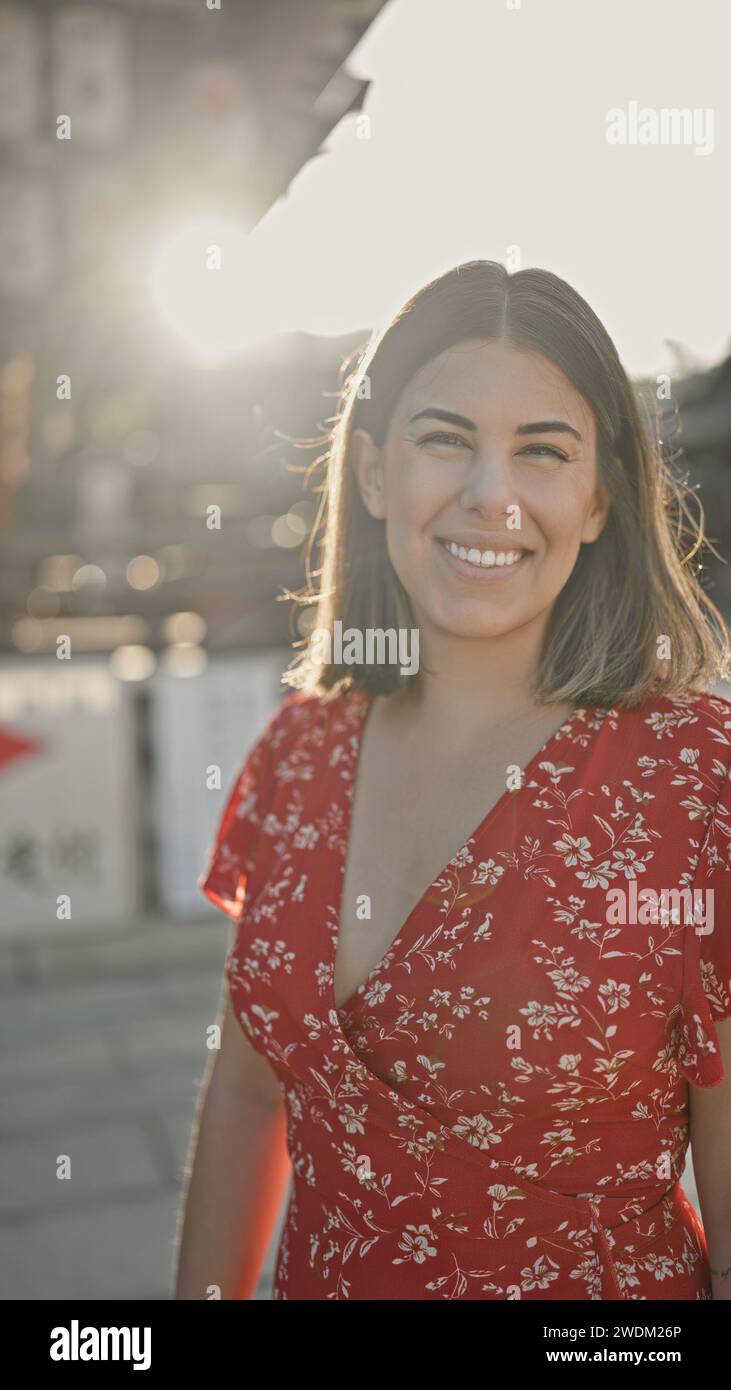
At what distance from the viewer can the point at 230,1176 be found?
1717 mm

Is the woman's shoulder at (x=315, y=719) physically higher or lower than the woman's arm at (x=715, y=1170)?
higher

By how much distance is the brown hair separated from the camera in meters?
1.43

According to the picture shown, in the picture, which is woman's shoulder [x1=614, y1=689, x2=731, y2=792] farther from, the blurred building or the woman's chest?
the blurred building

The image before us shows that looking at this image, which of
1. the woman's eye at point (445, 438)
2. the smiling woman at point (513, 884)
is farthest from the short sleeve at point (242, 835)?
the woman's eye at point (445, 438)

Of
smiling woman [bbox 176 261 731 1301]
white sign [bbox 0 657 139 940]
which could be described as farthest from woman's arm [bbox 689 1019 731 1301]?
white sign [bbox 0 657 139 940]

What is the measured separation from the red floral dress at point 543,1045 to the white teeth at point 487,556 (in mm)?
196

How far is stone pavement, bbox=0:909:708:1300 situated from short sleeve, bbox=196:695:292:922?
0.91 m

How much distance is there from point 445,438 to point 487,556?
0.46 feet

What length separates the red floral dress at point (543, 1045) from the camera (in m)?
1.32

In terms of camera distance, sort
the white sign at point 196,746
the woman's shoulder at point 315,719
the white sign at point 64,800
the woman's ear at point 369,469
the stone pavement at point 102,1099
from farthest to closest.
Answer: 1. the white sign at point 196,746
2. the white sign at point 64,800
3. the stone pavement at point 102,1099
4. the woman's shoulder at point 315,719
5. the woman's ear at point 369,469

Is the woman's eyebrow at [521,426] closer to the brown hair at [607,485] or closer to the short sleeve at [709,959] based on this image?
the brown hair at [607,485]

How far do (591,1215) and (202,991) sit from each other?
4.41 m

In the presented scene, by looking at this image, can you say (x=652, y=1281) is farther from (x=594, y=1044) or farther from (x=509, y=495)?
(x=509, y=495)

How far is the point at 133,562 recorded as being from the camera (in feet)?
39.3
